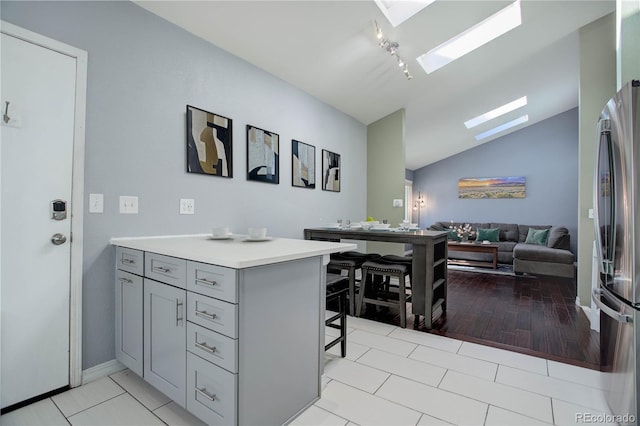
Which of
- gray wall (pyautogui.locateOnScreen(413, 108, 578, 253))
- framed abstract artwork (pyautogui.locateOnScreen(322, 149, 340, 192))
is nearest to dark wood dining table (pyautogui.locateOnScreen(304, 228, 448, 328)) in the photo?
framed abstract artwork (pyautogui.locateOnScreen(322, 149, 340, 192))

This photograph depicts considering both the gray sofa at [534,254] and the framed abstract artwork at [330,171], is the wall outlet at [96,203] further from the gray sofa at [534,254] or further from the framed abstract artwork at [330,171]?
the gray sofa at [534,254]

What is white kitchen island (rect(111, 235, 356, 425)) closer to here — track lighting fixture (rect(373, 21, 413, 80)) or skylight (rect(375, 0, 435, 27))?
track lighting fixture (rect(373, 21, 413, 80))

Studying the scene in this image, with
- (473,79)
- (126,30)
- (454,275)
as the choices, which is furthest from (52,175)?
(454,275)

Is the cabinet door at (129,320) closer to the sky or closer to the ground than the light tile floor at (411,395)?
closer to the sky

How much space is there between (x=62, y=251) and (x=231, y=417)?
142 centimetres

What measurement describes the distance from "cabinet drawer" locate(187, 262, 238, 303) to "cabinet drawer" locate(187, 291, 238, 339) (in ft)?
0.09

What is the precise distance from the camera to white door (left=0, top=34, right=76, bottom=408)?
1.58 meters

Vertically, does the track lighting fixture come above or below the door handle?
above

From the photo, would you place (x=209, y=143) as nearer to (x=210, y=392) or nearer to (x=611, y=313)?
(x=210, y=392)

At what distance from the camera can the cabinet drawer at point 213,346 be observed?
1.23m

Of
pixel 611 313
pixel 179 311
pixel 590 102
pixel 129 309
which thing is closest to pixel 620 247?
pixel 611 313

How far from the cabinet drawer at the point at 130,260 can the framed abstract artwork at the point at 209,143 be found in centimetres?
78

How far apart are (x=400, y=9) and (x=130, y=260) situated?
313cm

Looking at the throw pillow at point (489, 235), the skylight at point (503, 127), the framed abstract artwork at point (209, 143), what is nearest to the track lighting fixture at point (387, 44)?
the framed abstract artwork at point (209, 143)
